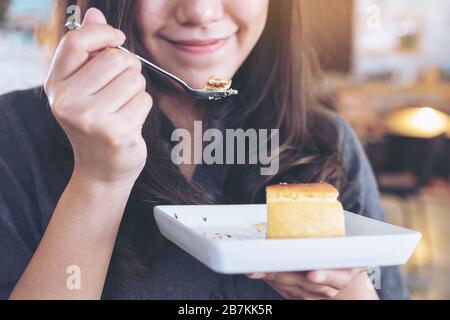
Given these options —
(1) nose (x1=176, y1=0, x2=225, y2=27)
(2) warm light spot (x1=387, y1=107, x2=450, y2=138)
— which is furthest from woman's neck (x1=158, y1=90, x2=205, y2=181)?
(2) warm light spot (x1=387, y1=107, x2=450, y2=138)

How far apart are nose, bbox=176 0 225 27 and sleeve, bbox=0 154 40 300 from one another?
275 mm

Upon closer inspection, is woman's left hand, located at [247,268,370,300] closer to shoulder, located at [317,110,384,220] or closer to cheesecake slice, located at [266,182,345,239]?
cheesecake slice, located at [266,182,345,239]

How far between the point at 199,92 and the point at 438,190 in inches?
103

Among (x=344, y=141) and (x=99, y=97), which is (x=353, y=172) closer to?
(x=344, y=141)

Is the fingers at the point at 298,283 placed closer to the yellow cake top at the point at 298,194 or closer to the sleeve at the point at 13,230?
the yellow cake top at the point at 298,194

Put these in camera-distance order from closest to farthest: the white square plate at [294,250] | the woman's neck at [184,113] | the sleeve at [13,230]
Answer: the white square plate at [294,250], the sleeve at [13,230], the woman's neck at [184,113]

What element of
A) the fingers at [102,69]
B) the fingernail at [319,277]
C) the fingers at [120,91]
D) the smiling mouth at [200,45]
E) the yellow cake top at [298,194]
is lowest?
the fingernail at [319,277]

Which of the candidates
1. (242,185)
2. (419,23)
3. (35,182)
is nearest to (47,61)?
(35,182)

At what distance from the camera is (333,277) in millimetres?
604

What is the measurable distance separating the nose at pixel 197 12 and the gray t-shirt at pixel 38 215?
0.67 ft

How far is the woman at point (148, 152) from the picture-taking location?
0.59 meters

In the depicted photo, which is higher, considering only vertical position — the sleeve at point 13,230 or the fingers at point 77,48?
the fingers at point 77,48

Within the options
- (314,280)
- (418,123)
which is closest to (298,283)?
(314,280)

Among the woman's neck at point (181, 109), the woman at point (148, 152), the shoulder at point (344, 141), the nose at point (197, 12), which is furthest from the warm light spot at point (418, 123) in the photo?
the nose at point (197, 12)
